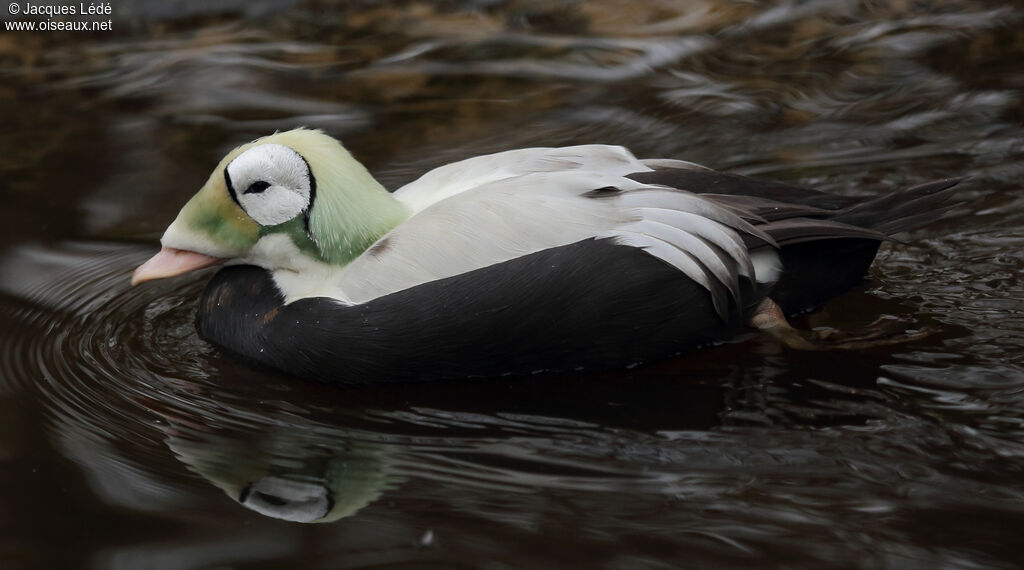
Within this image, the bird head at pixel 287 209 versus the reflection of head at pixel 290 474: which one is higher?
the bird head at pixel 287 209

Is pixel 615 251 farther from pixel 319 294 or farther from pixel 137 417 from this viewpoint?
pixel 137 417

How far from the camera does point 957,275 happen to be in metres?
4.82

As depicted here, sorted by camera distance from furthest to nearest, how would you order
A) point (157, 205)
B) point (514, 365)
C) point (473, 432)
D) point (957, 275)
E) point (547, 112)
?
point (547, 112) < point (157, 205) < point (957, 275) < point (514, 365) < point (473, 432)

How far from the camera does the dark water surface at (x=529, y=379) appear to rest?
349cm

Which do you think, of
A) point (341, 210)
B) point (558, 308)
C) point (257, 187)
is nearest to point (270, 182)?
point (257, 187)

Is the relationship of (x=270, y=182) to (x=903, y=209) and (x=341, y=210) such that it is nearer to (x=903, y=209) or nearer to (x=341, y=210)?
(x=341, y=210)

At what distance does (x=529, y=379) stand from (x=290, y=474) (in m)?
0.88

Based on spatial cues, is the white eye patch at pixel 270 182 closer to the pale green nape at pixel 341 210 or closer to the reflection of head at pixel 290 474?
the pale green nape at pixel 341 210

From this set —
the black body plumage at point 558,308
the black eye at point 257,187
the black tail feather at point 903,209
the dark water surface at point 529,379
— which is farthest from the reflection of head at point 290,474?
the black tail feather at point 903,209

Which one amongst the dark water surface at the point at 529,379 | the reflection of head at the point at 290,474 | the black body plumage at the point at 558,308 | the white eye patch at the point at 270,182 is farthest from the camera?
the white eye patch at the point at 270,182

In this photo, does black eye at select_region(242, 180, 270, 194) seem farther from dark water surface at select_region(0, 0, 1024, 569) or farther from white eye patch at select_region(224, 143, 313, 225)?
dark water surface at select_region(0, 0, 1024, 569)

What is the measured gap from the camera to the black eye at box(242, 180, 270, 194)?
444 centimetres

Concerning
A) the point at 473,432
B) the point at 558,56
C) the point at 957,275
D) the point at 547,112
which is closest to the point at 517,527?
the point at 473,432

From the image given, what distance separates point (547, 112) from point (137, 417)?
302cm
